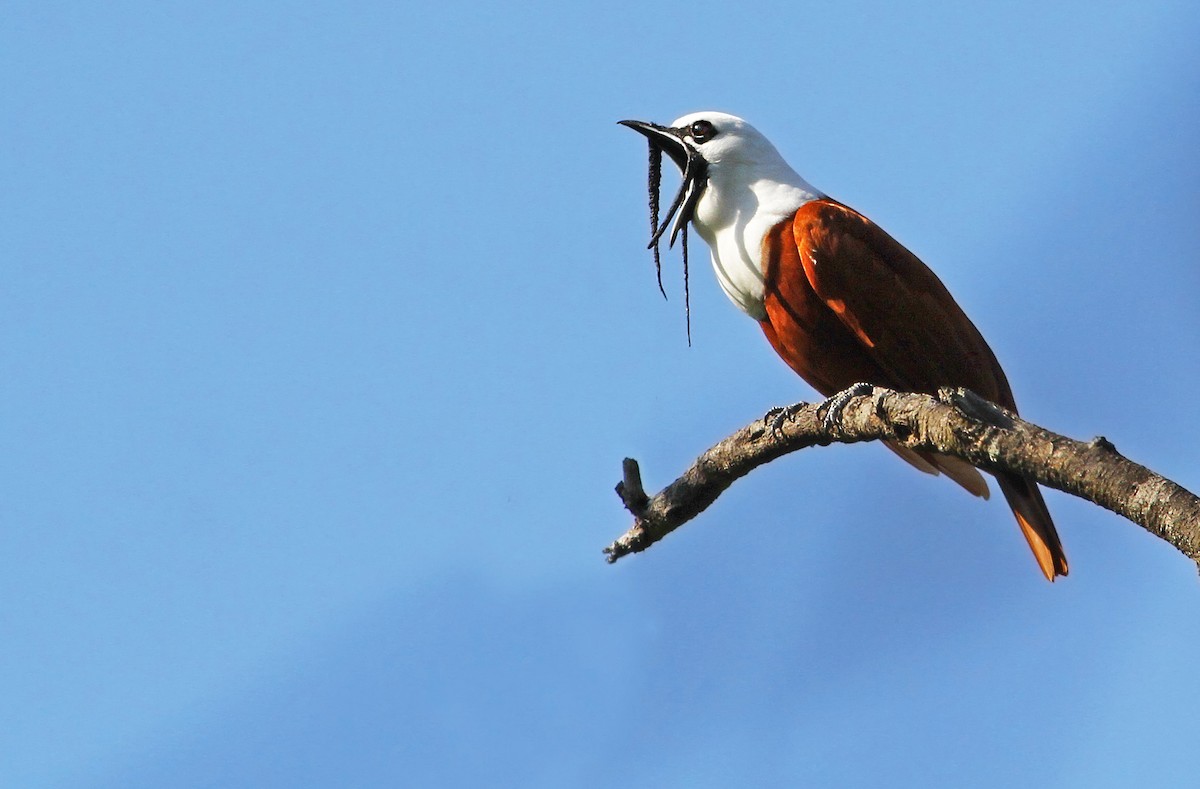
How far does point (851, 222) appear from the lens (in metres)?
5.55

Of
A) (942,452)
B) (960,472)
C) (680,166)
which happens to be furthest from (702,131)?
(942,452)

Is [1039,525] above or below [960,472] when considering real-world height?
below

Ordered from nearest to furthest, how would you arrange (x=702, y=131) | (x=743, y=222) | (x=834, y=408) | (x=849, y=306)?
(x=834, y=408) < (x=849, y=306) < (x=743, y=222) < (x=702, y=131)

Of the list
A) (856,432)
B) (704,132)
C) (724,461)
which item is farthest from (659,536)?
(704,132)

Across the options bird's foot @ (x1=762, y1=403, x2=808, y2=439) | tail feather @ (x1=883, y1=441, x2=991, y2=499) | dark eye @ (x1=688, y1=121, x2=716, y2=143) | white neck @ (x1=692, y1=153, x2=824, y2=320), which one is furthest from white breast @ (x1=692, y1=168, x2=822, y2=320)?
bird's foot @ (x1=762, y1=403, x2=808, y2=439)

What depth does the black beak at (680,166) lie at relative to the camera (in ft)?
20.1

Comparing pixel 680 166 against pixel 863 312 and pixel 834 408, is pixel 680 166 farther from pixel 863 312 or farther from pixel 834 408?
pixel 834 408

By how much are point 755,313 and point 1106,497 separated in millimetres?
2718

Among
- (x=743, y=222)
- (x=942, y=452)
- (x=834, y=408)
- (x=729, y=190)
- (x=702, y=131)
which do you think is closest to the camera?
(x=942, y=452)

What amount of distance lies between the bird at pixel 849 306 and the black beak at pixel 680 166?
0.09 metres

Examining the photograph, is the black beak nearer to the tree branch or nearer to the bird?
the bird

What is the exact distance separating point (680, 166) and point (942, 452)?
2.92m

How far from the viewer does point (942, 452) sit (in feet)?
12.5

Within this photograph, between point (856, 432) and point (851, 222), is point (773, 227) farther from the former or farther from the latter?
point (856, 432)
